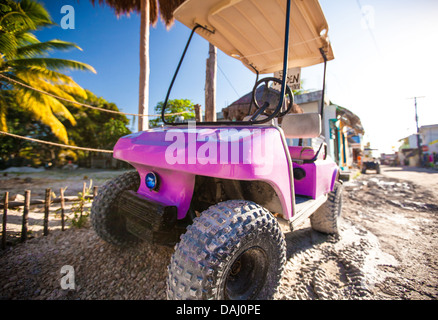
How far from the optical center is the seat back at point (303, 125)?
7.67 feet

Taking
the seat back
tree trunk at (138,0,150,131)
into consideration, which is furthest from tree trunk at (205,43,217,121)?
the seat back

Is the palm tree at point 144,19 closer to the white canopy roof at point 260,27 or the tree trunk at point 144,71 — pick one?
the tree trunk at point 144,71

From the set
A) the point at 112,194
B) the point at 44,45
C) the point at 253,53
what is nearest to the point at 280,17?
the point at 253,53

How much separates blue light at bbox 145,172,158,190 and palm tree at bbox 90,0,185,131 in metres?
3.59

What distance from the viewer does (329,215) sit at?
2668 mm

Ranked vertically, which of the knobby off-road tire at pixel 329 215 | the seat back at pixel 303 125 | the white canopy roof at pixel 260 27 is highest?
the white canopy roof at pixel 260 27

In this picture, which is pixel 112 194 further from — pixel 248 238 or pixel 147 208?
pixel 248 238

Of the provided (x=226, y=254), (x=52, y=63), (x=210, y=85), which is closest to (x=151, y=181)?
(x=226, y=254)

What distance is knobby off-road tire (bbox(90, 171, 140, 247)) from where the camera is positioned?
5.80 feet

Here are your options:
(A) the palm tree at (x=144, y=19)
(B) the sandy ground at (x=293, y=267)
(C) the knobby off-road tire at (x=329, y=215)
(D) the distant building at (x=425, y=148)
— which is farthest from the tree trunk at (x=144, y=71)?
(D) the distant building at (x=425, y=148)

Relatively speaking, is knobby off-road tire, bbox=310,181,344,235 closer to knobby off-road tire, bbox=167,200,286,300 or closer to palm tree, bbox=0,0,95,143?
knobby off-road tire, bbox=167,200,286,300

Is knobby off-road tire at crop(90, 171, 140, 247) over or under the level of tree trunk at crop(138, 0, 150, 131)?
under

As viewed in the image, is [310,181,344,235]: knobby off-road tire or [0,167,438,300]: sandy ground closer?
[0,167,438,300]: sandy ground

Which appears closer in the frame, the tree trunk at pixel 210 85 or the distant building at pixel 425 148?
the tree trunk at pixel 210 85
